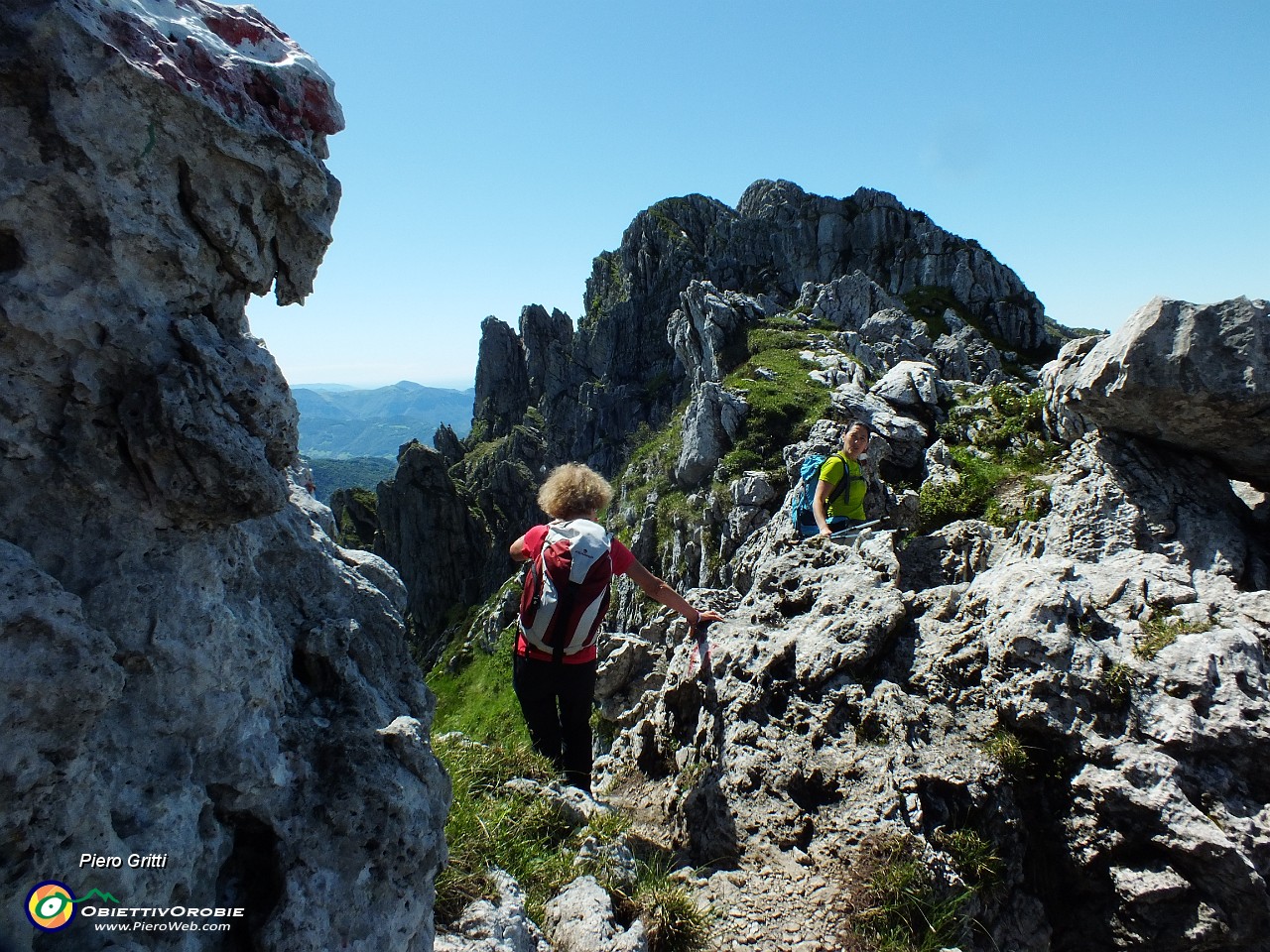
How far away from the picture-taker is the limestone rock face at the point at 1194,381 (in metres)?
7.12

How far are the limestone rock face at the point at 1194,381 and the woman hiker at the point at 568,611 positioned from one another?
555 cm

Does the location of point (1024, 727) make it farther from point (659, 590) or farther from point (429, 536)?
point (429, 536)

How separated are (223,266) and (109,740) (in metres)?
2.27

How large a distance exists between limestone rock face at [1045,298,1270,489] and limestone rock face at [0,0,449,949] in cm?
813

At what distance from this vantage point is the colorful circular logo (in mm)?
2404

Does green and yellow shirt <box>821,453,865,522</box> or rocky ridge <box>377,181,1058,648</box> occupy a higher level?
rocky ridge <box>377,181,1058,648</box>

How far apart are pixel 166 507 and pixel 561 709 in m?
4.09

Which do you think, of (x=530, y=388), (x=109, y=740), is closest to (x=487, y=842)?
(x=109, y=740)

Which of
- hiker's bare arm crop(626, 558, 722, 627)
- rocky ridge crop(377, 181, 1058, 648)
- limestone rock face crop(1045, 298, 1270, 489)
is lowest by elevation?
hiker's bare arm crop(626, 558, 722, 627)

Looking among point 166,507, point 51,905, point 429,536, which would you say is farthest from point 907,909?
point 429,536

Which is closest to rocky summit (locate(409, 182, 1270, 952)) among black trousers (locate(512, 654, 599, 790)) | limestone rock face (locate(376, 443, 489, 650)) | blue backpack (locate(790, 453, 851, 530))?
blue backpack (locate(790, 453, 851, 530))

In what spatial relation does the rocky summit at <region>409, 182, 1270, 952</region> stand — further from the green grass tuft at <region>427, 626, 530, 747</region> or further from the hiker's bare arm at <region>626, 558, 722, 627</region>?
the green grass tuft at <region>427, 626, 530, 747</region>

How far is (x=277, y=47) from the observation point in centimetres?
366

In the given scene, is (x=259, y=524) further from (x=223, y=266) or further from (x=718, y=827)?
(x=718, y=827)
